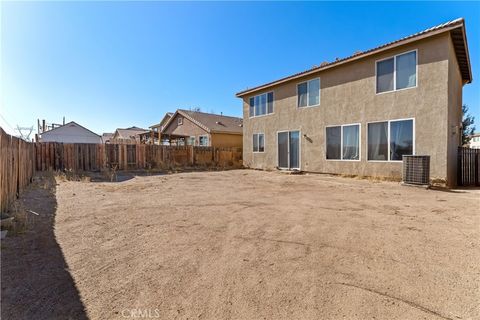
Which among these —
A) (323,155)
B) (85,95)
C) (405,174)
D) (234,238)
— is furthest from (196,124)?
(234,238)

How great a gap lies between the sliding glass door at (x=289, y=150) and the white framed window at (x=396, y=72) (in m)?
4.45

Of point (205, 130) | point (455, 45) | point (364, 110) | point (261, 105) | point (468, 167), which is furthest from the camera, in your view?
point (205, 130)

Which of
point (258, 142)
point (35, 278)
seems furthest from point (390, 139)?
point (35, 278)

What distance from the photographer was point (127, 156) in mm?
14539

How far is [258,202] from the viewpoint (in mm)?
5695

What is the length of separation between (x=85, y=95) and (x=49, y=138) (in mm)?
16081

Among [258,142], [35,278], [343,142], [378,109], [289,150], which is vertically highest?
[378,109]

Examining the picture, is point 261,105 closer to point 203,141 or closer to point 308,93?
point 308,93

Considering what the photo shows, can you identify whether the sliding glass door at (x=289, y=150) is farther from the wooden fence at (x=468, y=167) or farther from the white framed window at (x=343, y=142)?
the wooden fence at (x=468, y=167)

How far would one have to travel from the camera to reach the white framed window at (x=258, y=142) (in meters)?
14.8

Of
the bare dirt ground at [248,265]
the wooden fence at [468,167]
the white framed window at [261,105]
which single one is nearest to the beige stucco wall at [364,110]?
the white framed window at [261,105]

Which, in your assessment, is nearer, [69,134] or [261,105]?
[261,105]

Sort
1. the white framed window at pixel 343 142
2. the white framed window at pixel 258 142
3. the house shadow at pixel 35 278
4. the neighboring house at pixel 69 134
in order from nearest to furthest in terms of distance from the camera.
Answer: the house shadow at pixel 35 278 → the white framed window at pixel 343 142 → the white framed window at pixel 258 142 → the neighboring house at pixel 69 134

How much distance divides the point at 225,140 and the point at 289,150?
9.08 meters
